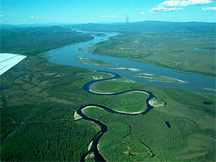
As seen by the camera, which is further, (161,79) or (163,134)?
(161,79)

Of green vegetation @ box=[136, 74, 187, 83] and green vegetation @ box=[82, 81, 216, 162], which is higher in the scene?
green vegetation @ box=[82, 81, 216, 162]

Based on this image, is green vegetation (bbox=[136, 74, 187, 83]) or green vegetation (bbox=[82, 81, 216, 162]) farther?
green vegetation (bbox=[136, 74, 187, 83])

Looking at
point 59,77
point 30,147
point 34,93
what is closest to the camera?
point 30,147

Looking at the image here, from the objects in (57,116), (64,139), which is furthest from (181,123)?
(57,116)

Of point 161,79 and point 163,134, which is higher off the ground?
point 163,134

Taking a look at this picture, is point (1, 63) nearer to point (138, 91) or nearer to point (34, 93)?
point (34, 93)

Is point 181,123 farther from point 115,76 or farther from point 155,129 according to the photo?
point 115,76

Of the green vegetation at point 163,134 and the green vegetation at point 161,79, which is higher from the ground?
the green vegetation at point 163,134

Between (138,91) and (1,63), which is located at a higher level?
(1,63)

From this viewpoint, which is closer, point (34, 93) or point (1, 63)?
point (1, 63)

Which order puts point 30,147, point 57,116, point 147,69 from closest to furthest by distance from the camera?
point 30,147, point 57,116, point 147,69

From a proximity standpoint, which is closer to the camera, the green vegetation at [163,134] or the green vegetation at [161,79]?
the green vegetation at [163,134]
